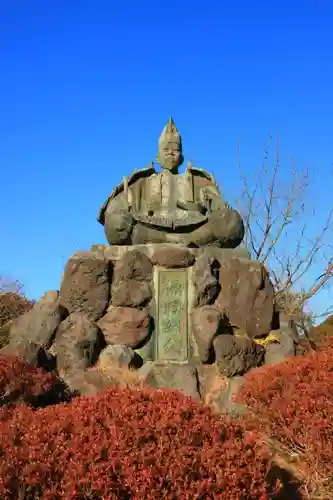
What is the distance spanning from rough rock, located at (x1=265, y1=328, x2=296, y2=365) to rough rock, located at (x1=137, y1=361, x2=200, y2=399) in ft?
2.86

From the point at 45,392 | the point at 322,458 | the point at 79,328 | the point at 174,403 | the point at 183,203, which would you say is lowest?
the point at 322,458

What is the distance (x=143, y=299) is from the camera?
7059mm

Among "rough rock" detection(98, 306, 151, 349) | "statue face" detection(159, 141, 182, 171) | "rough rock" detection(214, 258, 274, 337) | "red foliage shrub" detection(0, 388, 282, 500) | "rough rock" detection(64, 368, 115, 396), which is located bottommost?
"red foliage shrub" detection(0, 388, 282, 500)

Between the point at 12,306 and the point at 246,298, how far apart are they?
9.41 meters

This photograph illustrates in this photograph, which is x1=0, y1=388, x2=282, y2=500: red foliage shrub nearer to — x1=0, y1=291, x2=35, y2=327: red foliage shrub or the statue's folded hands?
the statue's folded hands

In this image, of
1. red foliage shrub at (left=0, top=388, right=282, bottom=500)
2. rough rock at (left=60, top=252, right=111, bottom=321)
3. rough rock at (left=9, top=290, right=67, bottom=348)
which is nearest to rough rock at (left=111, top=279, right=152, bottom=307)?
rough rock at (left=60, top=252, right=111, bottom=321)

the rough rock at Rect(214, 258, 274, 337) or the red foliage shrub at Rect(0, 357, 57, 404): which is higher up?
the rough rock at Rect(214, 258, 274, 337)

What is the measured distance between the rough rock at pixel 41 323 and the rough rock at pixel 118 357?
0.72m

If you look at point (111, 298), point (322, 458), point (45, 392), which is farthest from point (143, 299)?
point (322, 458)

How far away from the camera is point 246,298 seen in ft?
23.2

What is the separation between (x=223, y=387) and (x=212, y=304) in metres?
1.05

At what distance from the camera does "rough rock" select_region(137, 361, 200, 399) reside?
6.36m

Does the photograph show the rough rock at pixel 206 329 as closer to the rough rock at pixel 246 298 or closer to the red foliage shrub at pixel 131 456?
the rough rock at pixel 246 298

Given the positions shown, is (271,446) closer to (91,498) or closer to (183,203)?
(91,498)
